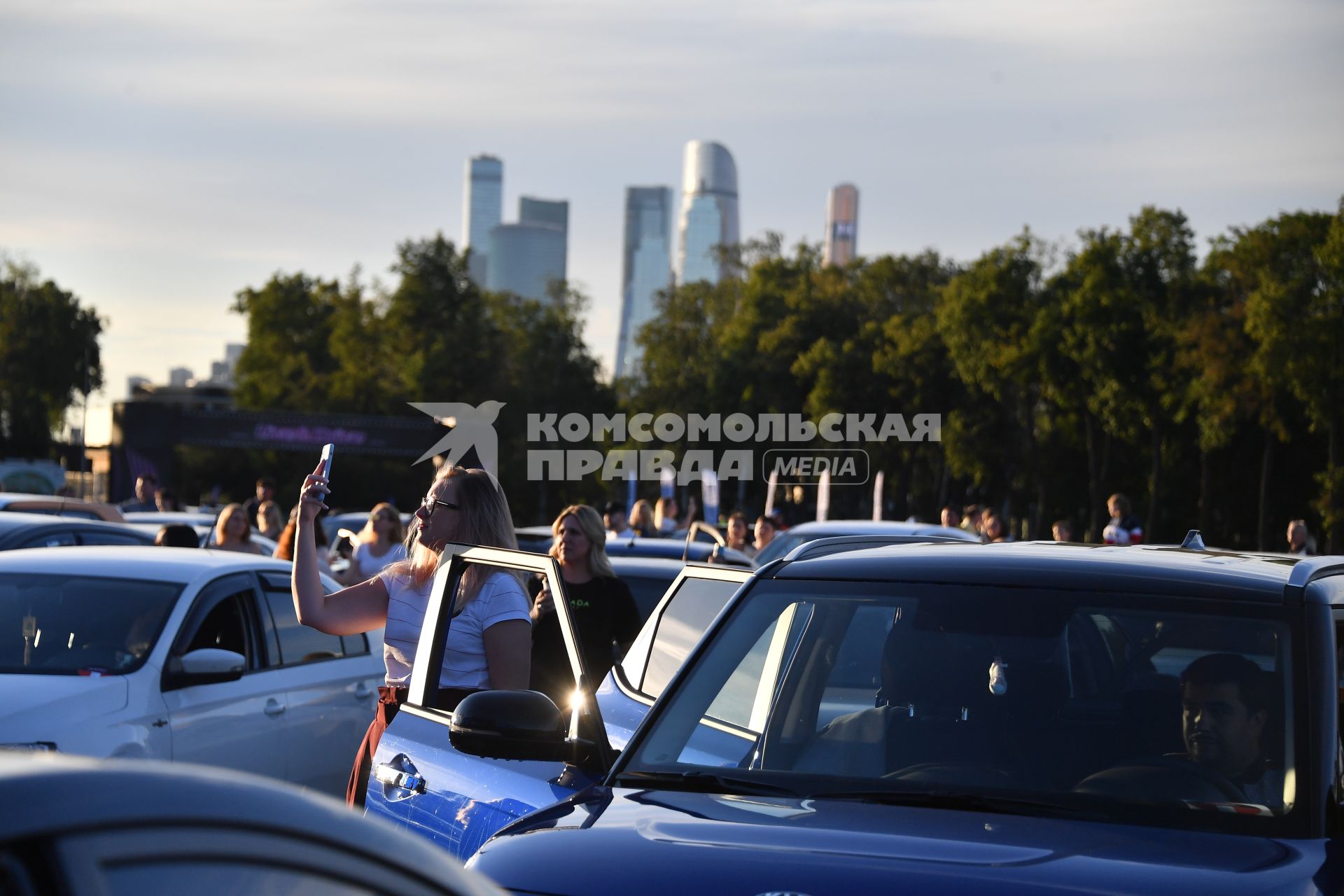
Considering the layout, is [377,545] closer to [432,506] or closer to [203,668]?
[203,668]

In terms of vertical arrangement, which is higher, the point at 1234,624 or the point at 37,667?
the point at 1234,624

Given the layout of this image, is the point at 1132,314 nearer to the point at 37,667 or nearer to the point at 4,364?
the point at 37,667

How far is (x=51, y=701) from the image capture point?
22.8 feet

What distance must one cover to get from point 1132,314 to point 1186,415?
4.64 meters

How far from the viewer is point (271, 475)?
84562 millimetres

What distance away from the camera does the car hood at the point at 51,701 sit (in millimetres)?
6754

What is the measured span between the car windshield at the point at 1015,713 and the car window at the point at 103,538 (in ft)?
32.9

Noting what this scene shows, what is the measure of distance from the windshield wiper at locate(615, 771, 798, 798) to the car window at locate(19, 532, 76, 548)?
9755 mm

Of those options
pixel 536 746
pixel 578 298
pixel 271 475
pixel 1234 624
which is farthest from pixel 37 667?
→ pixel 578 298

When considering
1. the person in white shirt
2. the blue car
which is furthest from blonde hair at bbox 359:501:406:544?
the blue car

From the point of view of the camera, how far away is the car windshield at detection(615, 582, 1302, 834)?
3512 mm

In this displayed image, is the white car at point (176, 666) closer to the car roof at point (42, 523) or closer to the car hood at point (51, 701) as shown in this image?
the car hood at point (51, 701)

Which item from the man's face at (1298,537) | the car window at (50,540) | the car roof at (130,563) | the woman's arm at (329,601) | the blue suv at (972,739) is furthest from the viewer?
the man's face at (1298,537)

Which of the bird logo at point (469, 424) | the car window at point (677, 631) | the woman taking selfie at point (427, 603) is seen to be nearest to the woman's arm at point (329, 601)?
the woman taking selfie at point (427, 603)
